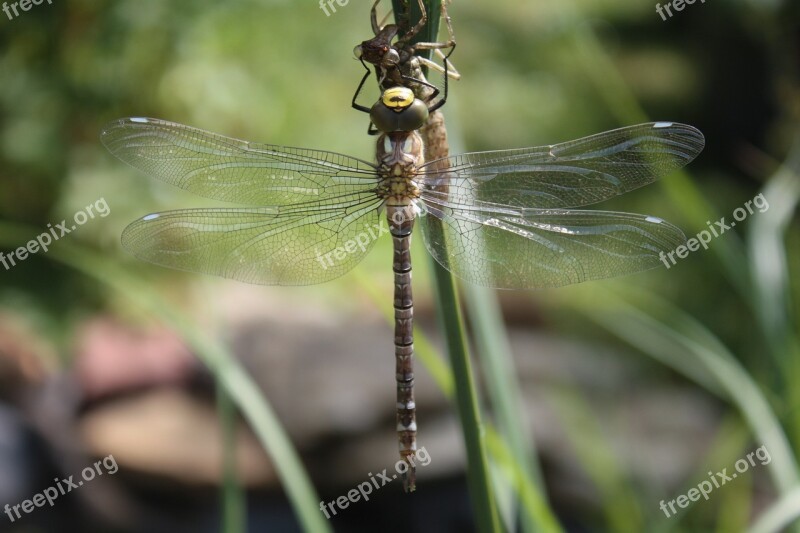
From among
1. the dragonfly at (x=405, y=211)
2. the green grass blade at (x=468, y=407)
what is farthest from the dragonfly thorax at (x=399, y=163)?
the green grass blade at (x=468, y=407)

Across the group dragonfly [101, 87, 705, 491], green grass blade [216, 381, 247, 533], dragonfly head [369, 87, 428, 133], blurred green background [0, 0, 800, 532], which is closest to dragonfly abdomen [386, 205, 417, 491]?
dragonfly [101, 87, 705, 491]

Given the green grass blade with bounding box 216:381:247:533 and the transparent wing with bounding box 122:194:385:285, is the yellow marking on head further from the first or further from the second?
the green grass blade with bounding box 216:381:247:533

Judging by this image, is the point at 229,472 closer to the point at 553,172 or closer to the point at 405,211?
the point at 405,211

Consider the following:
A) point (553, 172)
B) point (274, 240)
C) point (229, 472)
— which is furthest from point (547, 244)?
point (229, 472)

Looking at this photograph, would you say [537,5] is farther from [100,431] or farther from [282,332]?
[100,431]

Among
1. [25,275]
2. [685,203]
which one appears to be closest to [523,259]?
[685,203]

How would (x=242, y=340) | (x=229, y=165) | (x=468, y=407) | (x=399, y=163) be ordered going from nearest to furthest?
(x=468, y=407), (x=399, y=163), (x=229, y=165), (x=242, y=340)

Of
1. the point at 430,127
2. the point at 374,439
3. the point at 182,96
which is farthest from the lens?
the point at 182,96
